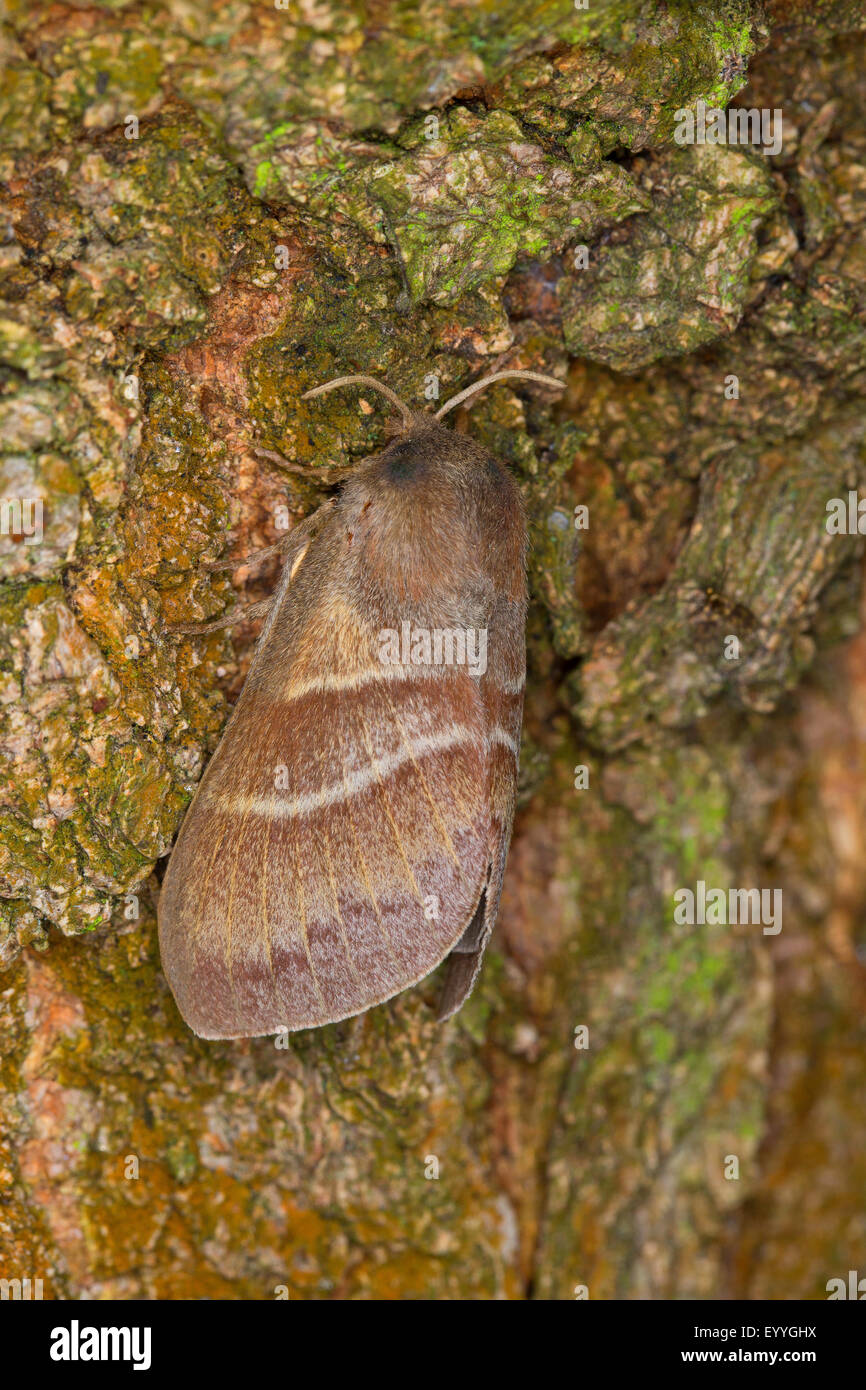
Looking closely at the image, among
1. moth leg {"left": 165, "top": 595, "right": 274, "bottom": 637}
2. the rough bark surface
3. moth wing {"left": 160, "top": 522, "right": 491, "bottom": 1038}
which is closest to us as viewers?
the rough bark surface

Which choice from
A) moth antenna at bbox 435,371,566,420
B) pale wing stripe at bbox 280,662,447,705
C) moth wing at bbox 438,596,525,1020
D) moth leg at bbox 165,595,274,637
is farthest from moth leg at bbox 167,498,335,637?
moth wing at bbox 438,596,525,1020

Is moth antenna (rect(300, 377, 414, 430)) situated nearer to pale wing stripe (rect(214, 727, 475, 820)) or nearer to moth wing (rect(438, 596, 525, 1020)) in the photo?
moth wing (rect(438, 596, 525, 1020))

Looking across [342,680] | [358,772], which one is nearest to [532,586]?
[342,680]

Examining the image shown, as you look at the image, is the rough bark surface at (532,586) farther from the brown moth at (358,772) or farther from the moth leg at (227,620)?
the brown moth at (358,772)

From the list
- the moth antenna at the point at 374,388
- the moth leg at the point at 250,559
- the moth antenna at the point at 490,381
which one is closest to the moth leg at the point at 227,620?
the moth leg at the point at 250,559

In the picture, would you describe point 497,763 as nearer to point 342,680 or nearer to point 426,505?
point 342,680
